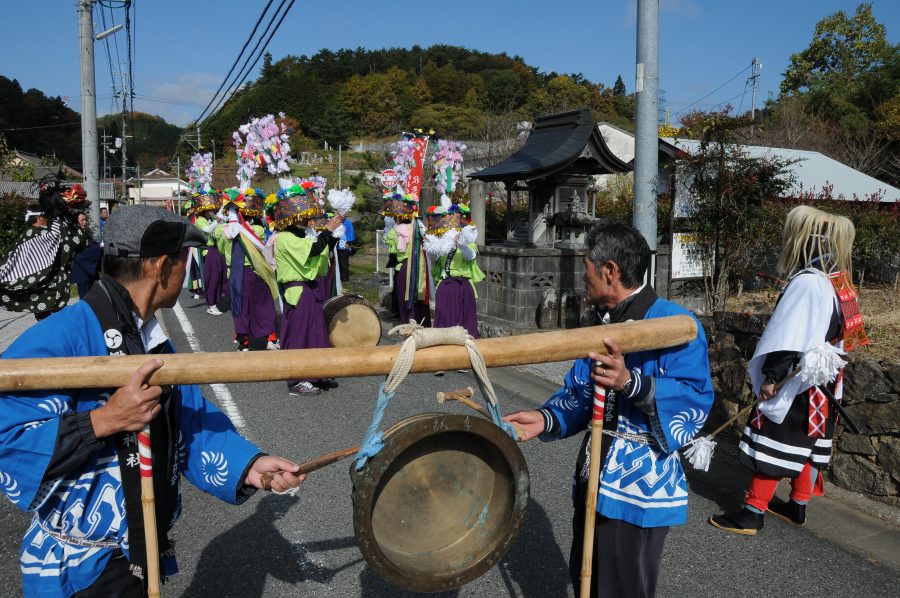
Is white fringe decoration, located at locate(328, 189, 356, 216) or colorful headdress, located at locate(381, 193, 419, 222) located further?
colorful headdress, located at locate(381, 193, 419, 222)

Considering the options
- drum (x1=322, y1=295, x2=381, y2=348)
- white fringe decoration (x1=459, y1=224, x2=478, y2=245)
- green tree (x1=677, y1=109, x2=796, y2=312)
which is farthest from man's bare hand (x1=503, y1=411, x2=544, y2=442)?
green tree (x1=677, y1=109, x2=796, y2=312)

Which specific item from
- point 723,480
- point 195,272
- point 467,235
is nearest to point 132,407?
point 723,480

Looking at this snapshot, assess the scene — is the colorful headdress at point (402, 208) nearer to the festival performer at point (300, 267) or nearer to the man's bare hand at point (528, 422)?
the festival performer at point (300, 267)

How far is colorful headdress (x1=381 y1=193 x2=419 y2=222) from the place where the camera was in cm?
952

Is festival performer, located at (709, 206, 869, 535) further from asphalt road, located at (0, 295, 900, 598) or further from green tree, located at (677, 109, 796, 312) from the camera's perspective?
green tree, located at (677, 109, 796, 312)

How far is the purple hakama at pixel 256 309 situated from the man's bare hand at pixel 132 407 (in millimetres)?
7380

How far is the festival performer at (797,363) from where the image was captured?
346 centimetres

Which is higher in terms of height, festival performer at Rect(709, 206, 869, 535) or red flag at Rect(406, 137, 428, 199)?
red flag at Rect(406, 137, 428, 199)

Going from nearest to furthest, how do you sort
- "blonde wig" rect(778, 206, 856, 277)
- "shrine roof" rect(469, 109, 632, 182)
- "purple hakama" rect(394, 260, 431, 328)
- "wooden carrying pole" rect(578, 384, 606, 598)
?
"wooden carrying pole" rect(578, 384, 606, 598)
"blonde wig" rect(778, 206, 856, 277)
"purple hakama" rect(394, 260, 431, 328)
"shrine roof" rect(469, 109, 632, 182)

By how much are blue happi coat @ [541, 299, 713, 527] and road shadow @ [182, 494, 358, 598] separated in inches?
71.6

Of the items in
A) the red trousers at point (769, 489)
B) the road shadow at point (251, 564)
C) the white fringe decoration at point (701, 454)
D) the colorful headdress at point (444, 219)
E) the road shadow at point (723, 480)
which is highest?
the colorful headdress at point (444, 219)

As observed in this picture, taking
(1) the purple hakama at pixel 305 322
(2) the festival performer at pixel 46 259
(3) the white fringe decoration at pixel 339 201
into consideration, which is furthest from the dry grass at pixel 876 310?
(2) the festival performer at pixel 46 259

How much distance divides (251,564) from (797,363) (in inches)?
128

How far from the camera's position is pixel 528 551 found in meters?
3.53
